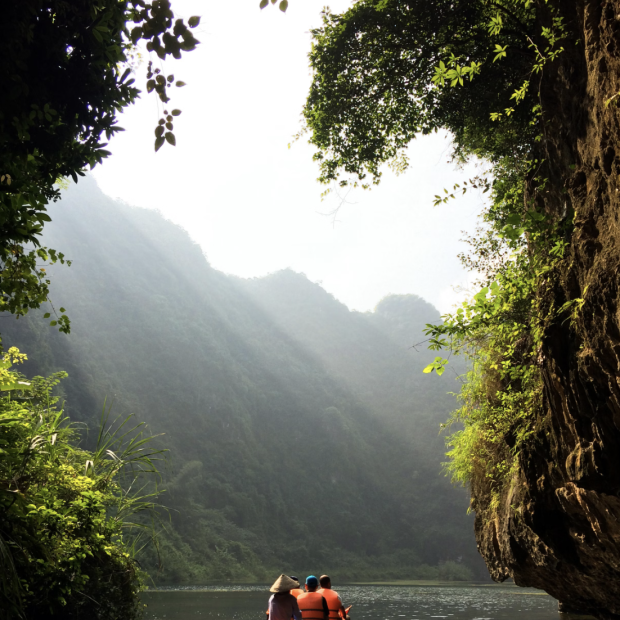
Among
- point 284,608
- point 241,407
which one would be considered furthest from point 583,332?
point 241,407

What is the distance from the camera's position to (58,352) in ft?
192

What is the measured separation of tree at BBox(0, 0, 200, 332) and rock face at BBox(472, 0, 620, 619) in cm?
367

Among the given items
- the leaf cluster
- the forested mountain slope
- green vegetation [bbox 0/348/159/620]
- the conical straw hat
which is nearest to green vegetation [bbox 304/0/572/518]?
the leaf cluster

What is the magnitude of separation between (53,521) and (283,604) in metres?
2.59

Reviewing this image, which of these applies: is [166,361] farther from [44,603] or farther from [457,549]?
[44,603]

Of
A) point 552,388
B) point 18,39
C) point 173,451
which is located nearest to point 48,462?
point 18,39

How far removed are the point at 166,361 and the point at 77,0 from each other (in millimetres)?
75656

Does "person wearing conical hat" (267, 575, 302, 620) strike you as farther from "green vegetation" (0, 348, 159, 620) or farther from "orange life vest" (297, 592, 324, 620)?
"green vegetation" (0, 348, 159, 620)

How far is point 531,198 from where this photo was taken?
7398 mm

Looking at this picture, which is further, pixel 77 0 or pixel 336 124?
pixel 336 124

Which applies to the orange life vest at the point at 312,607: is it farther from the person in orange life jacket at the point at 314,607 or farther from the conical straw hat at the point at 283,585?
the conical straw hat at the point at 283,585

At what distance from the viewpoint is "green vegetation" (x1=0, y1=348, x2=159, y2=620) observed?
3.62 metres

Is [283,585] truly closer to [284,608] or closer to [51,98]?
A: [284,608]

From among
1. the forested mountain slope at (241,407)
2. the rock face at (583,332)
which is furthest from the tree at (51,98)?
the forested mountain slope at (241,407)
